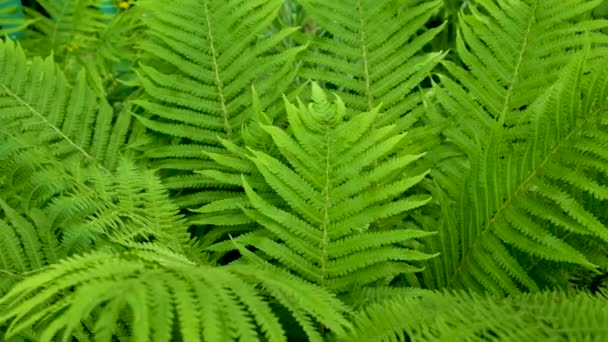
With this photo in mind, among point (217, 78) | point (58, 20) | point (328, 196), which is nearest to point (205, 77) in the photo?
point (217, 78)

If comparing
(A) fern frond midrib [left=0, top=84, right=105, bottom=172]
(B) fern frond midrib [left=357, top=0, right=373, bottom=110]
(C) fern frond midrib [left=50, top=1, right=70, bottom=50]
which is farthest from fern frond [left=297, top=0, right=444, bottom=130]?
(C) fern frond midrib [left=50, top=1, right=70, bottom=50]

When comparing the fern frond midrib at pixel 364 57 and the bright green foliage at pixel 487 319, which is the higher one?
the fern frond midrib at pixel 364 57

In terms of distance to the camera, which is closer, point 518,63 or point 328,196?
point 328,196

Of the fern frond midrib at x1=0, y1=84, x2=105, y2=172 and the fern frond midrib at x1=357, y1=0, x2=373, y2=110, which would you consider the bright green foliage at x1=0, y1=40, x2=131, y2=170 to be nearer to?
the fern frond midrib at x1=0, y1=84, x2=105, y2=172

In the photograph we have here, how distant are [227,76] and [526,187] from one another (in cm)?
48

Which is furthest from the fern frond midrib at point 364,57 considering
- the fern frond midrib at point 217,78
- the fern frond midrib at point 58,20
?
the fern frond midrib at point 58,20

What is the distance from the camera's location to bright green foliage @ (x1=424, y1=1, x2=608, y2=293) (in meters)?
0.84

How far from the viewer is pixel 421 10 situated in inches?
43.6

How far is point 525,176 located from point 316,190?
10.4 inches

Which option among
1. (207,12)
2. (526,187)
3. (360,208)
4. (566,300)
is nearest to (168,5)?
(207,12)

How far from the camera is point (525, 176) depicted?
0.86 meters

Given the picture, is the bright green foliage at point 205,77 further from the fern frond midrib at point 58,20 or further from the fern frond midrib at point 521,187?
the fern frond midrib at point 58,20

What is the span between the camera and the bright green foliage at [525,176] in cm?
84

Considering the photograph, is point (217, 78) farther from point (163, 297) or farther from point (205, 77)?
point (163, 297)
